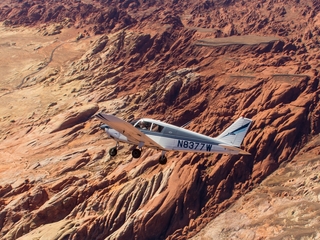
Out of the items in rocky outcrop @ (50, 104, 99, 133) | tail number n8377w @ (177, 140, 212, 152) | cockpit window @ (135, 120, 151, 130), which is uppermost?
cockpit window @ (135, 120, 151, 130)

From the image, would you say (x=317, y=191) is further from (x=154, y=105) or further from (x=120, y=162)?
(x=154, y=105)

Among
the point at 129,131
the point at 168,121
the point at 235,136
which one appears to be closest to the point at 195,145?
the point at 235,136

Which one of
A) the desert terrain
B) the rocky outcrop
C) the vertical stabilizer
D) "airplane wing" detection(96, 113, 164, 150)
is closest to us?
"airplane wing" detection(96, 113, 164, 150)

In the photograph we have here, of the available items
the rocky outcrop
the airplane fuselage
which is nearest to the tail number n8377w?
the airplane fuselage

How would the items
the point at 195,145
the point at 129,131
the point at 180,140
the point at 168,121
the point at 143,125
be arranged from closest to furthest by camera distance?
the point at 129,131 < the point at 180,140 < the point at 143,125 < the point at 195,145 < the point at 168,121

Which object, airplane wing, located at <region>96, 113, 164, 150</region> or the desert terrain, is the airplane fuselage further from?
the desert terrain

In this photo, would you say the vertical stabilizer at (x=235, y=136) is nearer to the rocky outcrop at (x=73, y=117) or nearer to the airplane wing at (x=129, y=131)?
the airplane wing at (x=129, y=131)

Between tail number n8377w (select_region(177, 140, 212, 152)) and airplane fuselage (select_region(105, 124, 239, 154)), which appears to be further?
tail number n8377w (select_region(177, 140, 212, 152))

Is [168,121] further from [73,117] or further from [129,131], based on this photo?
[129,131]

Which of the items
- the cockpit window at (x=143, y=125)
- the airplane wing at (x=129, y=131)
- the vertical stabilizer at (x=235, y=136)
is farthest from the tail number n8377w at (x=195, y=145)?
the cockpit window at (x=143, y=125)
